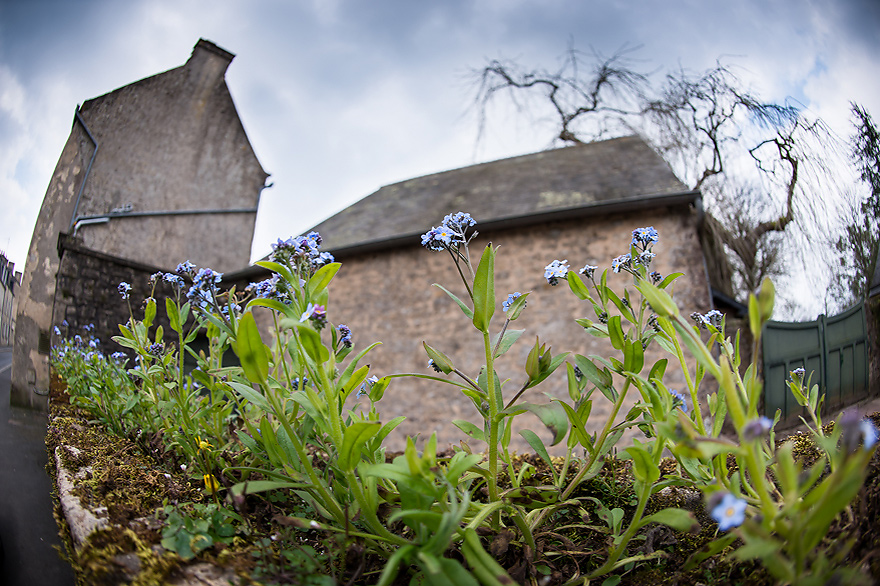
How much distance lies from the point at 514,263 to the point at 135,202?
521 cm

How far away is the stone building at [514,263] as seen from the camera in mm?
5453

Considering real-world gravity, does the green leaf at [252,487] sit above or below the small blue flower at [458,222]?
below

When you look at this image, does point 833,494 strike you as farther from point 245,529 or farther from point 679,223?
point 679,223

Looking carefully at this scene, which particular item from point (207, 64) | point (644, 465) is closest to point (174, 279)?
point (644, 465)

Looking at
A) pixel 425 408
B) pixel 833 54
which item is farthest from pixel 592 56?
pixel 833 54

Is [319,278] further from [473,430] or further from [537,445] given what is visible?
[537,445]

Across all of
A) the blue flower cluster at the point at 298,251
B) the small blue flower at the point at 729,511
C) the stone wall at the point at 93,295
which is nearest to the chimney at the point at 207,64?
the stone wall at the point at 93,295

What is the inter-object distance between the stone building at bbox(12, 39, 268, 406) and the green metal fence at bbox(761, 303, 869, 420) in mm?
3639

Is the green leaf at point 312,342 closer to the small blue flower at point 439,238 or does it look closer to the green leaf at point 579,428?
the small blue flower at point 439,238

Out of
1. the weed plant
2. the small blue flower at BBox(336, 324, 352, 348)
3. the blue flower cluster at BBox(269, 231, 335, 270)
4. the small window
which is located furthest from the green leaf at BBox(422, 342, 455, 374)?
the small window

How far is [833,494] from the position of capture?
544 mm

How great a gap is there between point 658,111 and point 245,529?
8.64 metres

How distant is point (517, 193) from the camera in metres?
6.87

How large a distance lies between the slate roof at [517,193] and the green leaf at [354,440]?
5047mm
